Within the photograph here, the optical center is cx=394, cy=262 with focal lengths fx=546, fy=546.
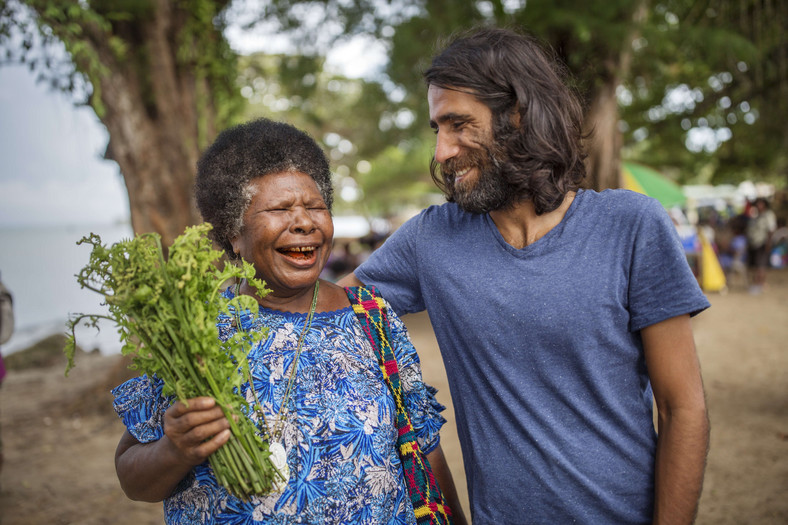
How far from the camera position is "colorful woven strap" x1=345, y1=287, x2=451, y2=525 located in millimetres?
1838

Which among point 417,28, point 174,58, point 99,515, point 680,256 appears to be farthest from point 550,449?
point 417,28

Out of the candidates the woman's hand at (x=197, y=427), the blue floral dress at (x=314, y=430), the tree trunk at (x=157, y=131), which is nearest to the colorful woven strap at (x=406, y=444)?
the blue floral dress at (x=314, y=430)

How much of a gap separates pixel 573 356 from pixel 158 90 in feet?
19.4

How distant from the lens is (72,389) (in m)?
8.84

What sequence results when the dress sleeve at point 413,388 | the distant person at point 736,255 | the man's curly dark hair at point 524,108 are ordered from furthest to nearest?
the distant person at point 736,255
the dress sleeve at point 413,388
the man's curly dark hair at point 524,108

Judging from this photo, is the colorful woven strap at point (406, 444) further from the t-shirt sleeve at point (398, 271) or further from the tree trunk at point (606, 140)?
the tree trunk at point (606, 140)

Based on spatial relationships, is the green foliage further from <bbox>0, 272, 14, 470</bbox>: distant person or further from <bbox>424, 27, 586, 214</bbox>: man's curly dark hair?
<bbox>424, 27, 586, 214</bbox>: man's curly dark hair

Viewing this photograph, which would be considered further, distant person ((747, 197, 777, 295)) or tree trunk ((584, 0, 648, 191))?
distant person ((747, 197, 777, 295))

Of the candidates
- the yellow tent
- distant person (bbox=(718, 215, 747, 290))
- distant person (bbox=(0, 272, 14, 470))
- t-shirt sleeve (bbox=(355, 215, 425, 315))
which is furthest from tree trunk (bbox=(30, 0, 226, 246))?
distant person (bbox=(718, 215, 747, 290))

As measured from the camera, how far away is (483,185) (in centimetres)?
183

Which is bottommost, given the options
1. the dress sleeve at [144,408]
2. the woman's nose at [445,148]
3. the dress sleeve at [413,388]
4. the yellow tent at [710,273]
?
the yellow tent at [710,273]

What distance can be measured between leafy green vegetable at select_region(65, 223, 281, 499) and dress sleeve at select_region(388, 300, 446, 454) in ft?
2.09

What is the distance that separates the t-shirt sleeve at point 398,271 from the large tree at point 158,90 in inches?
179

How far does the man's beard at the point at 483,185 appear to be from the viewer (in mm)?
1822
